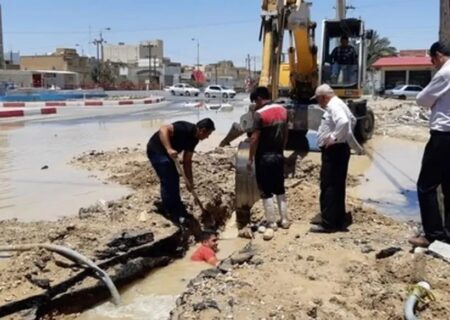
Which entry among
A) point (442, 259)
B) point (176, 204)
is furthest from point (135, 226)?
point (442, 259)

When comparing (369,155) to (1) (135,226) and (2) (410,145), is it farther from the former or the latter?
(1) (135,226)

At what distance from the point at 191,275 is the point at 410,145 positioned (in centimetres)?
1419

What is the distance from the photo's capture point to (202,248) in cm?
688

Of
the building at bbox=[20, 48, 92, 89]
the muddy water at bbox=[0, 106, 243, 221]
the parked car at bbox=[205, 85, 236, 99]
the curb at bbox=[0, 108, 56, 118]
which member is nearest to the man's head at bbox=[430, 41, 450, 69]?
the muddy water at bbox=[0, 106, 243, 221]

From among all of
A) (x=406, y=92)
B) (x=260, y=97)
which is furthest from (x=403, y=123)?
(x=406, y=92)

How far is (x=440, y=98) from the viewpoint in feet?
16.3

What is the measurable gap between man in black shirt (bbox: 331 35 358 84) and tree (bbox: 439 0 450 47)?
8693mm

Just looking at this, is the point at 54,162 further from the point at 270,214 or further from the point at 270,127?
the point at 270,127

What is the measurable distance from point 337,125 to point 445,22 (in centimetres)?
156

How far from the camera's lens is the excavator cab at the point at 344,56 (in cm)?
1462

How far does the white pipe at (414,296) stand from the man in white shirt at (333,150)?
2.04 meters

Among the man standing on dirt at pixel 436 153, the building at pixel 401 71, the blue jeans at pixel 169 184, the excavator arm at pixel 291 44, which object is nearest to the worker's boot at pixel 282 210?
the blue jeans at pixel 169 184

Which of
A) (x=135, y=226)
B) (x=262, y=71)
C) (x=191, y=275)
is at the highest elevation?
(x=262, y=71)

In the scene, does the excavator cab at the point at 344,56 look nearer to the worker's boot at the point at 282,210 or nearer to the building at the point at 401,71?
the worker's boot at the point at 282,210
